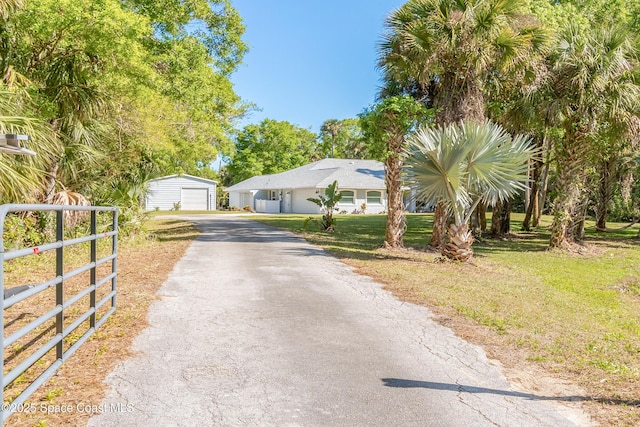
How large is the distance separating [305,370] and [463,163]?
8.18 m

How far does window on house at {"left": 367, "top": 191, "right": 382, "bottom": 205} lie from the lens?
41500 mm

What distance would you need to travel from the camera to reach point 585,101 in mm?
15211

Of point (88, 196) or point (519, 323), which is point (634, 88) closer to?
point (519, 323)

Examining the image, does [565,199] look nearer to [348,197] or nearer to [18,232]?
[18,232]

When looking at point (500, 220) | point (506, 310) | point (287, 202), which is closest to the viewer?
point (506, 310)

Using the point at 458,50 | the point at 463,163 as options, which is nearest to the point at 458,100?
the point at 458,50

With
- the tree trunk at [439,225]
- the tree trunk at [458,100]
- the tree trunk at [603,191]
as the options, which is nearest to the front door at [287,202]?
the tree trunk at [603,191]

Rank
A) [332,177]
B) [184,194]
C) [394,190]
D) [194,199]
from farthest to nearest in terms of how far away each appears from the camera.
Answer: [194,199], [184,194], [332,177], [394,190]

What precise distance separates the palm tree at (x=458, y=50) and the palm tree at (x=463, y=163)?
2.52 metres

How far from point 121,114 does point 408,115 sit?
27.0 feet

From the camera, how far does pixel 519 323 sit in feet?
22.4

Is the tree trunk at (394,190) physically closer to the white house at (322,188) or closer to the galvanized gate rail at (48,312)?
the galvanized gate rail at (48,312)

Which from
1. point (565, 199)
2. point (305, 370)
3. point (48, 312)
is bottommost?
point (305, 370)

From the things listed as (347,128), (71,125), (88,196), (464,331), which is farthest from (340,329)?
(347,128)
